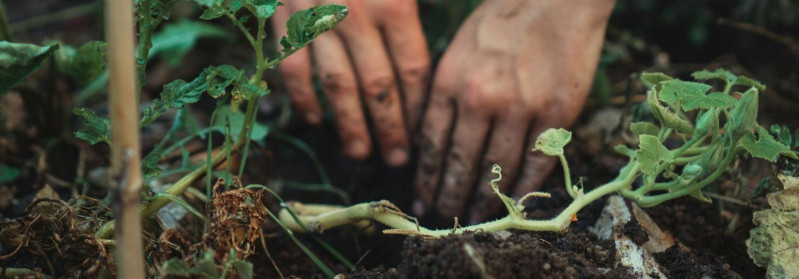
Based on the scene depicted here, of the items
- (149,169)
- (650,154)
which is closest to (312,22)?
(149,169)

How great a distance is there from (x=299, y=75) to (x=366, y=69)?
0.65 ft

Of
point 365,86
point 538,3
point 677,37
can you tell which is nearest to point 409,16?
point 365,86

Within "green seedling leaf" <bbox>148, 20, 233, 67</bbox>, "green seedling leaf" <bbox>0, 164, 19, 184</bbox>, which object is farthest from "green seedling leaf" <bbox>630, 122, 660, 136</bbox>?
"green seedling leaf" <bbox>148, 20, 233, 67</bbox>

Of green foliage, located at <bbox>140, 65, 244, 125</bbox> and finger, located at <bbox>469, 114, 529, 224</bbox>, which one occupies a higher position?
green foliage, located at <bbox>140, 65, 244, 125</bbox>

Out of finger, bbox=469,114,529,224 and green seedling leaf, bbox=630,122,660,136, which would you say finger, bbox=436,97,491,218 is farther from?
green seedling leaf, bbox=630,122,660,136

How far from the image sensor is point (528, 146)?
1643mm

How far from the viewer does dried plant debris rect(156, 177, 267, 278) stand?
1.02 m

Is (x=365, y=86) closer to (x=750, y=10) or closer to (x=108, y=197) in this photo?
(x=108, y=197)

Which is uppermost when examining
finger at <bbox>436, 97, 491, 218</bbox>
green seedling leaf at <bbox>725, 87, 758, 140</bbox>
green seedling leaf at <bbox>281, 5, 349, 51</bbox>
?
green seedling leaf at <bbox>281, 5, 349, 51</bbox>

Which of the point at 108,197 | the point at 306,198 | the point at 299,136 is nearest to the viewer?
the point at 108,197

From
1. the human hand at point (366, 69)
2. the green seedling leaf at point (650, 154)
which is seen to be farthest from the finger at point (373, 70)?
the green seedling leaf at point (650, 154)

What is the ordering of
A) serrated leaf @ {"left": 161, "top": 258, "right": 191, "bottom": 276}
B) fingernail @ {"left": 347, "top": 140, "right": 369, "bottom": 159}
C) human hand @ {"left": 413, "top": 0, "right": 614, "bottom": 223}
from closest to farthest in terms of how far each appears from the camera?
serrated leaf @ {"left": 161, "top": 258, "right": 191, "bottom": 276} < human hand @ {"left": 413, "top": 0, "right": 614, "bottom": 223} < fingernail @ {"left": 347, "top": 140, "right": 369, "bottom": 159}

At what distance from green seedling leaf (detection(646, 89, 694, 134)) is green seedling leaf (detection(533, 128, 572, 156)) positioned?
0.50ft

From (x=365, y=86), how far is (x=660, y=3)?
4.87 ft
